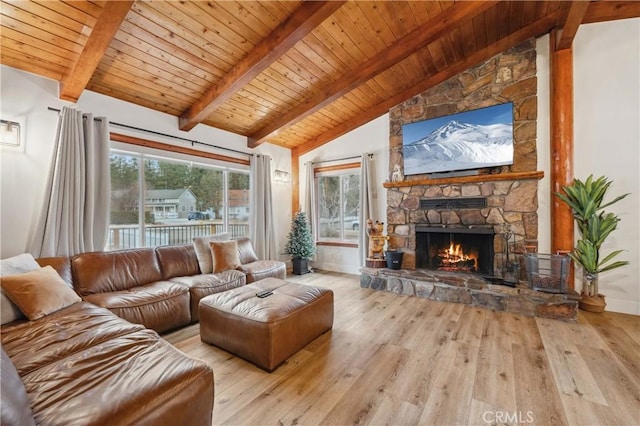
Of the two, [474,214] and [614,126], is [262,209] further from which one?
[614,126]

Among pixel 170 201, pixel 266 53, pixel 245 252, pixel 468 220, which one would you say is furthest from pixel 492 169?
pixel 170 201

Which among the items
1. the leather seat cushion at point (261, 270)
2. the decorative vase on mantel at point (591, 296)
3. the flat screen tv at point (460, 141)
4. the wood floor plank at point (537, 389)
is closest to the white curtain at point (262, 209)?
the leather seat cushion at point (261, 270)

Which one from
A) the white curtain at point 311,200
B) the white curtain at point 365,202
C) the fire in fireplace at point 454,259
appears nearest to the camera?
the fire in fireplace at point 454,259

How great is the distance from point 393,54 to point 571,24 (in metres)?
1.88

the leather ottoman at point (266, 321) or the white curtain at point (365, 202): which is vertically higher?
the white curtain at point (365, 202)

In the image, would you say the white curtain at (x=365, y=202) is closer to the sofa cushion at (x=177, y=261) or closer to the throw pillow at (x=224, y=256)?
the throw pillow at (x=224, y=256)

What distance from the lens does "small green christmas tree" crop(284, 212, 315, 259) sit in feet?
16.9

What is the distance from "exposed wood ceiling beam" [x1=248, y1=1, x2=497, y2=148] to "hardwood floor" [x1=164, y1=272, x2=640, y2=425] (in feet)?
9.83

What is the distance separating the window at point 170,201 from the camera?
11.4 feet

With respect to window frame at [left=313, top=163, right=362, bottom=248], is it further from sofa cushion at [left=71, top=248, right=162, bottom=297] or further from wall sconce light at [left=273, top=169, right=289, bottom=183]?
sofa cushion at [left=71, top=248, right=162, bottom=297]

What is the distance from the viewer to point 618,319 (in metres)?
2.93

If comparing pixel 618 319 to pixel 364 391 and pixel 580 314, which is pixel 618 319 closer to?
pixel 580 314

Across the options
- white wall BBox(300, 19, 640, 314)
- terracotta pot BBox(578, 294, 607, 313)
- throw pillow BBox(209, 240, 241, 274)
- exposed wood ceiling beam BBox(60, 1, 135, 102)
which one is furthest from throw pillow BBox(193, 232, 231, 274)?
terracotta pot BBox(578, 294, 607, 313)

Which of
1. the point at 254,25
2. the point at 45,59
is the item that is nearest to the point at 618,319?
the point at 254,25
